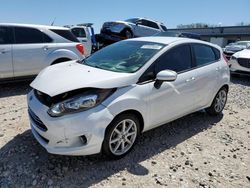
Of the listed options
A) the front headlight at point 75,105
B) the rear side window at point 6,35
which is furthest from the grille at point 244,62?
the front headlight at point 75,105

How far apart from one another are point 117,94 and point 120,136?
0.59m

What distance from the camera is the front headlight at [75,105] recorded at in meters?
3.02

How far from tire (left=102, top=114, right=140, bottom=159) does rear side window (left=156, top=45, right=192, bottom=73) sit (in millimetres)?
871

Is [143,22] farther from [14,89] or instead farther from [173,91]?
[173,91]

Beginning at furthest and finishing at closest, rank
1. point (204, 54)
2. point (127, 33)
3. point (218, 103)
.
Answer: point (127, 33) → point (218, 103) → point (204, 54)

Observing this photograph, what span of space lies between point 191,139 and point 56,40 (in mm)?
4504

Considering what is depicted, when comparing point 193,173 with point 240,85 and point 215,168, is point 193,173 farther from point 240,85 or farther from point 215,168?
point 240,85

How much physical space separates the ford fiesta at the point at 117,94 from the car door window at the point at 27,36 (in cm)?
288

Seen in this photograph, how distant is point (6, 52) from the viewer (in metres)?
6.22

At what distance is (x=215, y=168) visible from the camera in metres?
3.61

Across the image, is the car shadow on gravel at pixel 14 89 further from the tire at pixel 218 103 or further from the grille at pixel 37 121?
the tire at pixel 218 103

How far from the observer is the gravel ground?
3.14 metres

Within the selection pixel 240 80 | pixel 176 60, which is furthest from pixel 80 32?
pixel 176 60

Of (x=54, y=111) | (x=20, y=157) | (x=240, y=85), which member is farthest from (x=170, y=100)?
(x=240, y=85)
